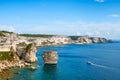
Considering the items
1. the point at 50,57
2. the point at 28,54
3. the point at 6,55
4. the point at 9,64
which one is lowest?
the point at 9,64

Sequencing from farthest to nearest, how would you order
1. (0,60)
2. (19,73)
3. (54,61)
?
1. (54,61)
2. (0,60)
3. (19,73)

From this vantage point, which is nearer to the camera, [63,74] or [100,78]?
[100,78]

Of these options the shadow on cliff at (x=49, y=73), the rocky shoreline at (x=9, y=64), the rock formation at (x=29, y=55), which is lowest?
the shadow on cliff at (x=49, y=73)

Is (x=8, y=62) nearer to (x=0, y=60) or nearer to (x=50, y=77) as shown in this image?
(x=0, y=60)

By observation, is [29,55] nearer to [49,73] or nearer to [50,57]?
[50,57]

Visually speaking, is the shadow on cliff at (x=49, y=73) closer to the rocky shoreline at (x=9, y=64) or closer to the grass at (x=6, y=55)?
the rocky shoreline at (x=9, y=64)

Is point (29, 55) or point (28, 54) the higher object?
point (28, 54)

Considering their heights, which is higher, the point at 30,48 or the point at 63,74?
the point at 30,48

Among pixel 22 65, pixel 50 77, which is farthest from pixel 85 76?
pixel 22 65

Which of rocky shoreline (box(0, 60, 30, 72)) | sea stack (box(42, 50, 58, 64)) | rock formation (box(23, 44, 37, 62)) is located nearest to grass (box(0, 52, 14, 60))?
rocky shoreline (box(0, 60, 30, 72))

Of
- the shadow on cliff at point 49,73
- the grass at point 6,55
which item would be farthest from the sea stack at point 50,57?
the grass at point 6,55

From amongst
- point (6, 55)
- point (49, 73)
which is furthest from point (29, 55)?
point (49, 73)
